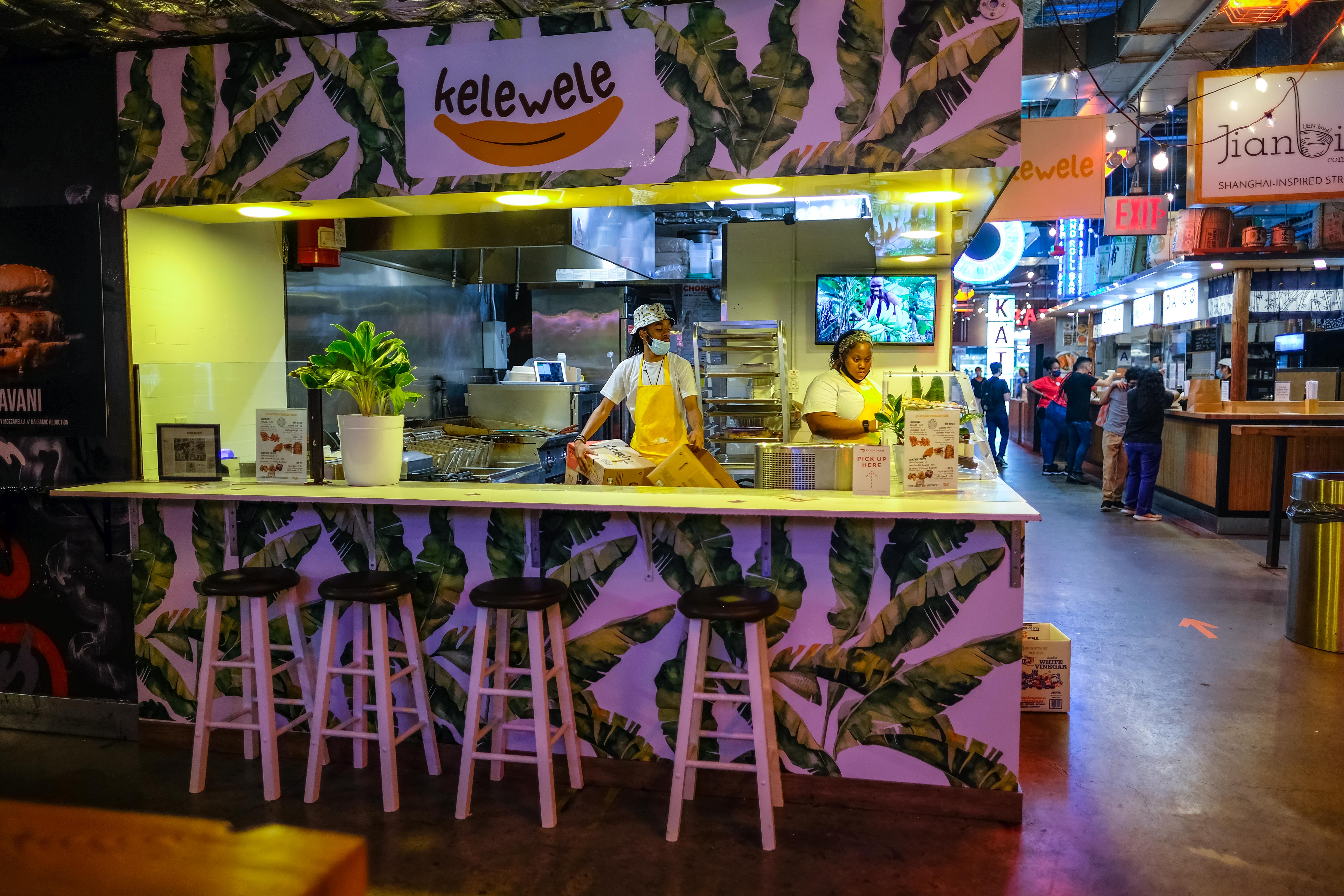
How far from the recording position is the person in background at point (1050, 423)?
41.6 feet

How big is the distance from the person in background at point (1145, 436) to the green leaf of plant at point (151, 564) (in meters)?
8.49

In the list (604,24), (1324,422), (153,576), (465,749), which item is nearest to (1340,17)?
(1324,422)

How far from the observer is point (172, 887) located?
32.0 inches

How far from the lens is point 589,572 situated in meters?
3.43

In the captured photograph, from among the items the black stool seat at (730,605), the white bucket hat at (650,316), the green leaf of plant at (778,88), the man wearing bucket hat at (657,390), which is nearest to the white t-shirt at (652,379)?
the man wearing bucket hat at (657,390)

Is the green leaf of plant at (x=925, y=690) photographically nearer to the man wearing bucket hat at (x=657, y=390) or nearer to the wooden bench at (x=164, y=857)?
the man wearing bucket hat at (x=657, y=390)

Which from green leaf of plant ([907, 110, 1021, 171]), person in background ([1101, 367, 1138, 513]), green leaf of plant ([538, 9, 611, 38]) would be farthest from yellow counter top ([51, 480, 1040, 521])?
person in background ([1101, 367, 1138, 513])

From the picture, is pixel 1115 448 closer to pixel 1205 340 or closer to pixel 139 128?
pixel 1205 340

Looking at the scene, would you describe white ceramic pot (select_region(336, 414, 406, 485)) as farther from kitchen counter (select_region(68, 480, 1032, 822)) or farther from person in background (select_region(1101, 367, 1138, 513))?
person in background (select_region(1101, 367, 1138, 513))

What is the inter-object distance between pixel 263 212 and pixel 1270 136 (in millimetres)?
6194

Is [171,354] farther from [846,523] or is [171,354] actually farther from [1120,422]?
[1120,422]

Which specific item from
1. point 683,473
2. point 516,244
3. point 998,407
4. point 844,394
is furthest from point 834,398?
point 998,407

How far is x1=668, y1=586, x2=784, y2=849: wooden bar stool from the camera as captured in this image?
112 inches

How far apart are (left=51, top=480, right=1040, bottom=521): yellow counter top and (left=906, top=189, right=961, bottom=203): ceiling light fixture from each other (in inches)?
52.9
